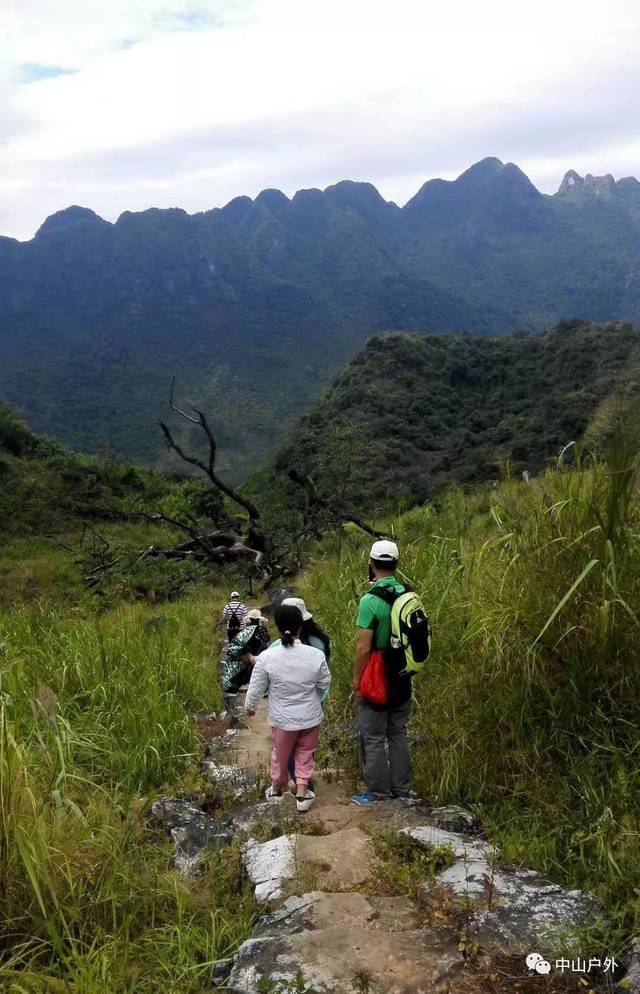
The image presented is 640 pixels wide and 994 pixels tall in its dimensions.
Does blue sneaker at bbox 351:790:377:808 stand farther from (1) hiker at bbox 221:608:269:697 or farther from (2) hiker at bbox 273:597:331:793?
(1) hiker at bbox 221:608:269:697

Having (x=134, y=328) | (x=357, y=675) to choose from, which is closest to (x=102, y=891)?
(x=357, y=675)

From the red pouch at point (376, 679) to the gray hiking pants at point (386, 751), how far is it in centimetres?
10

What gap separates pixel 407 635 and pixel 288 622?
2.21ft

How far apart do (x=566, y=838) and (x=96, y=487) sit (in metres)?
25.3

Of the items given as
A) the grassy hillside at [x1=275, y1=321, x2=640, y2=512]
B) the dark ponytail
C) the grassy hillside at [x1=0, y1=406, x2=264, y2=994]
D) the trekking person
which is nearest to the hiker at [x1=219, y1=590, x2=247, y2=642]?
the grassy hillside at [x1=0, y1=406, x2=264, y2=994]

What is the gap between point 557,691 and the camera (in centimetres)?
352

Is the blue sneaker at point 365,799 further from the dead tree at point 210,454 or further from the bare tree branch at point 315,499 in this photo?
the bare tree branch at point 315,499


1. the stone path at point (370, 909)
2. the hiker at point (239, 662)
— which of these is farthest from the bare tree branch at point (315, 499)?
the stone path at point (370, 909)

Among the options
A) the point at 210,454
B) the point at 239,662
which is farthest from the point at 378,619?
the point at 210,454

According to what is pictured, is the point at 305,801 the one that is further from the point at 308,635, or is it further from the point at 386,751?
the point at 308,635

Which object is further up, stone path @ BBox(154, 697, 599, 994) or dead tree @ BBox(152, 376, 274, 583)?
stone path @ BBox(154, 697, 599, 994)

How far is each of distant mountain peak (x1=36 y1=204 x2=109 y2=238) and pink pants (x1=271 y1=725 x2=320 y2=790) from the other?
5943 inches

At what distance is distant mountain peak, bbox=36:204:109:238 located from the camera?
458 ft

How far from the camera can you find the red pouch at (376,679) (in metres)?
3.75
